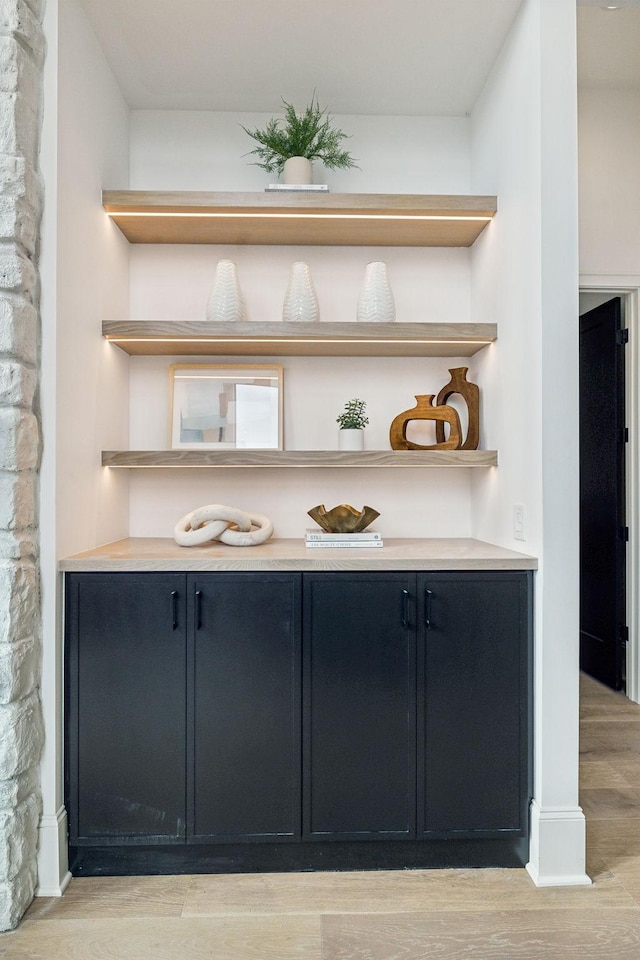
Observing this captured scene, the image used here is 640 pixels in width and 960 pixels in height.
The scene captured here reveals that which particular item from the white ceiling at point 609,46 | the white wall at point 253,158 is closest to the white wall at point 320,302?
the white wall at point 253,158

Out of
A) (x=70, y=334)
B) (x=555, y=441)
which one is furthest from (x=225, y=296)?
(x=555, y=441)

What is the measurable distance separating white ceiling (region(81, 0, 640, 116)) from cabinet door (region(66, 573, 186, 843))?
1915 mm

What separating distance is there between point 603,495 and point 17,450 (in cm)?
336

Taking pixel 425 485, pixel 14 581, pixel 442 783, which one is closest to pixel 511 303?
pixel 425 485

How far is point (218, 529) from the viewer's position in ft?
7.66

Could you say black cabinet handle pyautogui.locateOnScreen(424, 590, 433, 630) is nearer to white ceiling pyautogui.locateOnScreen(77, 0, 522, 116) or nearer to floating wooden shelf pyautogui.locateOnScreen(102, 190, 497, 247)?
floating wooden shelf pyautogui.locateOnScreen(102, 190, 497, 247)

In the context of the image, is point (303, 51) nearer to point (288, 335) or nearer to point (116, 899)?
point (288, 335)

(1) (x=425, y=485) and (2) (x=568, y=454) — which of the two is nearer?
(2) (x=568, y=454)

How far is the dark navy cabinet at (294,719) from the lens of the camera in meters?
2.04

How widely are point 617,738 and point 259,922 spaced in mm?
2035

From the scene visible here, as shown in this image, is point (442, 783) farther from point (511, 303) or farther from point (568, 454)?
point (511, 303)

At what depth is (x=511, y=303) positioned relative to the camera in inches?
A: 90.6

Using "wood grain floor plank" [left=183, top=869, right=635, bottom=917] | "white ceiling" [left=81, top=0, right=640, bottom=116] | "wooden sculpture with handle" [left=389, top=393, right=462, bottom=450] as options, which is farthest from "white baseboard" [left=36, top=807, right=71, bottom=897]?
"white ceiling" [left=81, top=0, right=640, bottom=116]

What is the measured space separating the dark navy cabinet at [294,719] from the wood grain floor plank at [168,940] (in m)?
0.25
